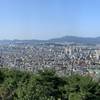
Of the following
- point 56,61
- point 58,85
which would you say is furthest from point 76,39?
point 58,85

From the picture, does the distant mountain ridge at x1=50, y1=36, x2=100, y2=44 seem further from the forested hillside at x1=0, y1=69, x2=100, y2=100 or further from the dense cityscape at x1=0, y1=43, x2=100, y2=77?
the forested hillside at x1=0, y1=69, x2=100, y2=100

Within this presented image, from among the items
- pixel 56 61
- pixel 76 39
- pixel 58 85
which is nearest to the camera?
pixel 58 85

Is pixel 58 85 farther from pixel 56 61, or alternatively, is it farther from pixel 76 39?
pixel 76 39

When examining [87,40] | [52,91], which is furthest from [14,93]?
[87,40]

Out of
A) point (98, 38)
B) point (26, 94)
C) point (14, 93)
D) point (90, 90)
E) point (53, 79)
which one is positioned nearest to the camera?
point (26, 94)

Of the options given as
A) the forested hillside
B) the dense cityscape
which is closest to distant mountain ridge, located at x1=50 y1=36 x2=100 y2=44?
the dense cityscape

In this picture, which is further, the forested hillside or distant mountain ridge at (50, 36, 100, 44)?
distant mountain ridge at (50, 36, 100, 44)

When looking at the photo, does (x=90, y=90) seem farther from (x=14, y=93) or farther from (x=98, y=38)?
(x=98, y=38)

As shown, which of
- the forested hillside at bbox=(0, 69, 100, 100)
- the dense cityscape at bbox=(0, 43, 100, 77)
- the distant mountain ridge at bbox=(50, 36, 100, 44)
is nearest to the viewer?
the forested hillside at bbox=(0, 69, 100, 100)

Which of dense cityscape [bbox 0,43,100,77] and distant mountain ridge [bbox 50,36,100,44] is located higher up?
distant mountain ridge [bbox 50,36,100,44]

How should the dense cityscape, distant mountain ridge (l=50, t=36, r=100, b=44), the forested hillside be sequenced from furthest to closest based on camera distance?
distant mountain ridge (l=50, t=36, r=100, b=44) → the dense cityscape → the forested hillside

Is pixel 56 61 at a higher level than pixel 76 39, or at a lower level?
lower
